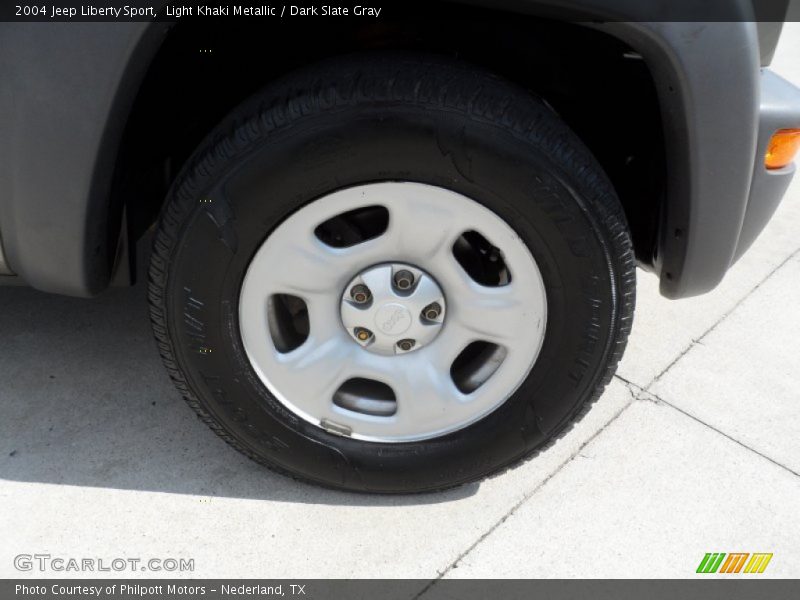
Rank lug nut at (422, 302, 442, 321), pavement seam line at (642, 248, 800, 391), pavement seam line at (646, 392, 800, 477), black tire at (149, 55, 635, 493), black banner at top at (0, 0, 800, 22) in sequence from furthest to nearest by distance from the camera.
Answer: pavement seam line at (642, 248, 800, 391) → pavement seam line at (646, 392, 800, 477) → lug nut at (422, 302, 442, 321) → black tire at (149, 55, 635, 493) → black banner at top at (0, 0, 800, 22)

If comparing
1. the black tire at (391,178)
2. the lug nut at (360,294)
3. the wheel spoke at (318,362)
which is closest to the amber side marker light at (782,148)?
the black tire at (391,178)

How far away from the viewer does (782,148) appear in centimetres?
184

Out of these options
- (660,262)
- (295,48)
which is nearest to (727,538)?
(660,262)

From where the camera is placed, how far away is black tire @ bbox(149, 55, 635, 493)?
5.56ft

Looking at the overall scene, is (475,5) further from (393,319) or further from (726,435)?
(726,435)

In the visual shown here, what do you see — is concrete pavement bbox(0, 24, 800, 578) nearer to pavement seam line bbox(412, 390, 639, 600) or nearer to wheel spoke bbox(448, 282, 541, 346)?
pavement seam line bbox(412, 390, 639, 600)

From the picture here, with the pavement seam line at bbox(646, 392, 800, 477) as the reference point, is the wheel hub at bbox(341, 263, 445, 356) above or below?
above

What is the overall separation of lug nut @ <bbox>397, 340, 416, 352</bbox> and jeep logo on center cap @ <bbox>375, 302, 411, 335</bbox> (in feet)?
0.10

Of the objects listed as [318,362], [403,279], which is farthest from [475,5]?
[318,362]

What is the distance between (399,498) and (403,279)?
608 millimetres

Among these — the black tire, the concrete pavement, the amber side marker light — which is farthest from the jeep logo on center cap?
the amber side marker light

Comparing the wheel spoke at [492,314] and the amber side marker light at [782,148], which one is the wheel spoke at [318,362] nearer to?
the wheel spoke at [492,314]

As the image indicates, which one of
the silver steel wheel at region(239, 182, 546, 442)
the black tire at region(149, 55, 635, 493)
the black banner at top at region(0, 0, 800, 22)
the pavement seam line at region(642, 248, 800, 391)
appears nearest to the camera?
the black banner at top at region(0, 0, 800, 22)

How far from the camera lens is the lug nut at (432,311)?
6.27 feet
